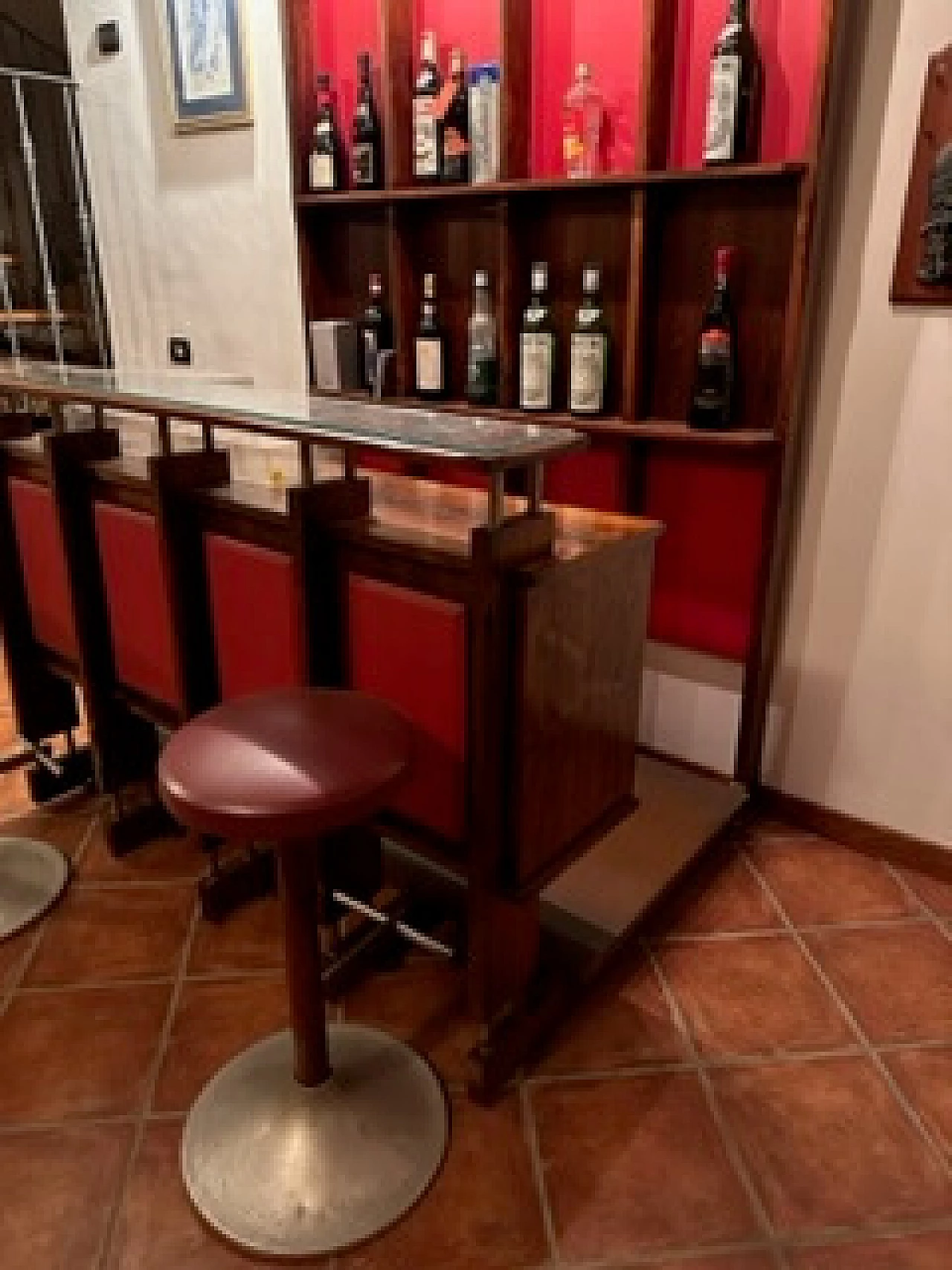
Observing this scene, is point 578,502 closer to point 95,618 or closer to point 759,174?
point 759,174

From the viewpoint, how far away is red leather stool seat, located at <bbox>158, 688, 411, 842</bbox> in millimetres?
1110

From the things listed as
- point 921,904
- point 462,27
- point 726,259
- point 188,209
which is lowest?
point 921,904

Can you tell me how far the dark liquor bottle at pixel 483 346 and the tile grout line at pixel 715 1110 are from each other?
1443 millimetres

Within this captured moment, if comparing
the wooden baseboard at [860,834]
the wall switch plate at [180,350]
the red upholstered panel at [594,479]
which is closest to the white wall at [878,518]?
the wooden baseboard at [860,834]

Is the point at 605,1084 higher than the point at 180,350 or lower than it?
lower

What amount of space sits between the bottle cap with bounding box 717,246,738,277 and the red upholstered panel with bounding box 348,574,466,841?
3.64 feet

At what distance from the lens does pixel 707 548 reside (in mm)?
2279

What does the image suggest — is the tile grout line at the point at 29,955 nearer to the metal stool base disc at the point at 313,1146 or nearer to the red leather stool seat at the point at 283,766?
the metal stool base disc at the point at 313,1146

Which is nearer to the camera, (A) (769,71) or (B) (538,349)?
(A) (769,71)

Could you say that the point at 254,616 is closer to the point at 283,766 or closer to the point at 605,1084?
the point at 283,766

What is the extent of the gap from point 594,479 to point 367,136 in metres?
1.12

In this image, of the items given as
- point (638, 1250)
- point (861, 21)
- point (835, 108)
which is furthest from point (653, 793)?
point (861, 21)

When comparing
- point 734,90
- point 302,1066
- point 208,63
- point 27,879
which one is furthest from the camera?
point 208,63

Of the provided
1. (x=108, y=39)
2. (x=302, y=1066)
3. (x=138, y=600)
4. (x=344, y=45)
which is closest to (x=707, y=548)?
(x=138, y=600)
